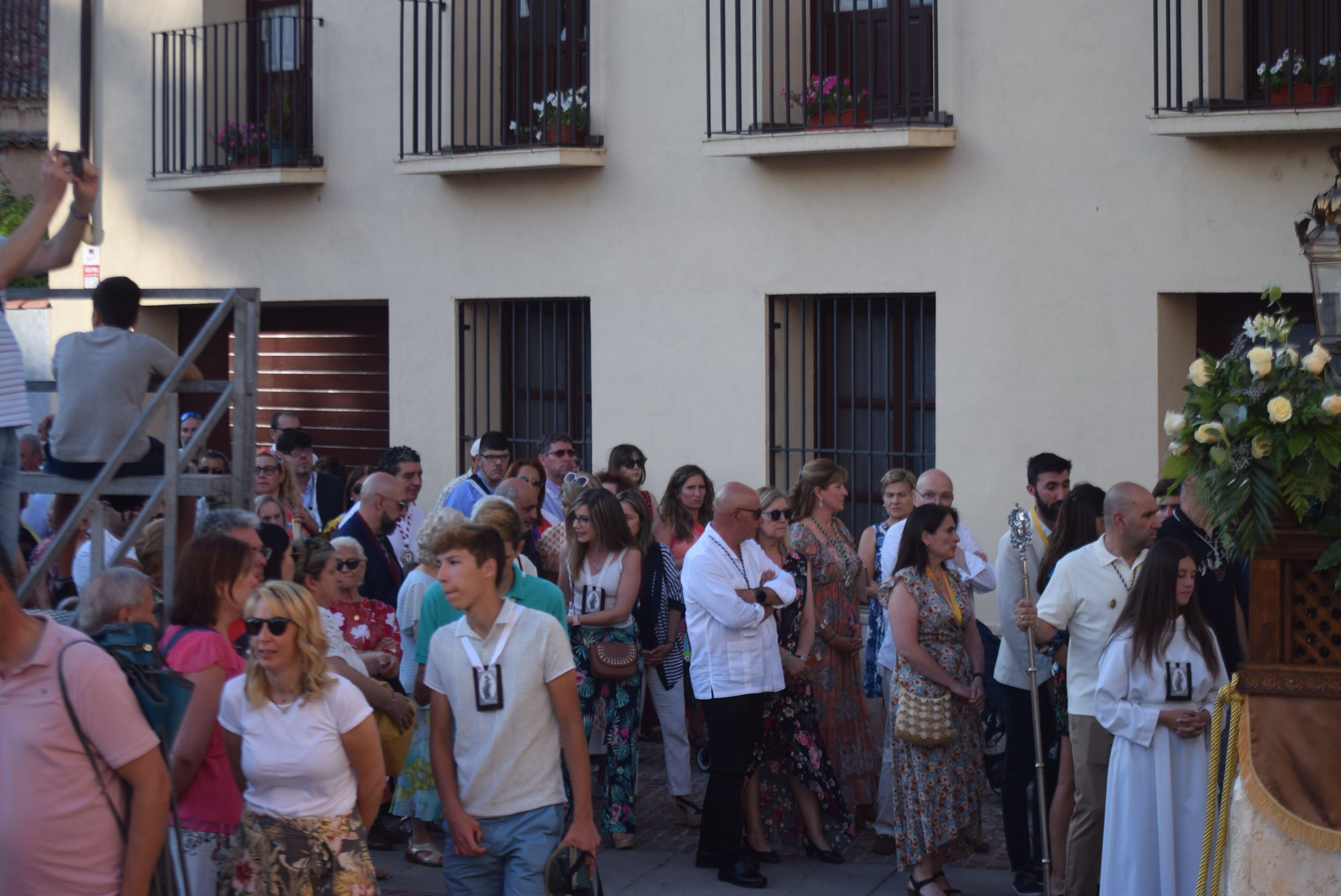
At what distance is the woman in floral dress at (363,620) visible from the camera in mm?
7180

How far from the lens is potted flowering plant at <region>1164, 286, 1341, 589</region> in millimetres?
→ 4926

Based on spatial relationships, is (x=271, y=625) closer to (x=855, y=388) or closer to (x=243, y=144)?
(x=855, y=388)

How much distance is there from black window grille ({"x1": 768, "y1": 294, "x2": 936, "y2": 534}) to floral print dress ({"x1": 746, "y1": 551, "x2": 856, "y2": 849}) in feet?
12.9

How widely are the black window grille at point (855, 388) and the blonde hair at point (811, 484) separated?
3.04 m

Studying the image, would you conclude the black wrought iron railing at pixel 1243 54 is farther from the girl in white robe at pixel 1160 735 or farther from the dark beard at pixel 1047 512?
the girl in white robe at pixel 1160 735

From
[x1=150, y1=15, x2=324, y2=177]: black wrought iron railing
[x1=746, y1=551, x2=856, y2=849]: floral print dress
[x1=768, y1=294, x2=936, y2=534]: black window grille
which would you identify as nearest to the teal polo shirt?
[x1=746, y1=551, x2=856, y2=849]: floral print dress

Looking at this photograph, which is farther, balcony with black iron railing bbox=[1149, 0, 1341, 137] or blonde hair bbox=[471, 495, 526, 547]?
balcony with black iron railing bbox=[1149, 0, 1341, 137]

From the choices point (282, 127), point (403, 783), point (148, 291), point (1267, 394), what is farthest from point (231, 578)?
point (282, 127)

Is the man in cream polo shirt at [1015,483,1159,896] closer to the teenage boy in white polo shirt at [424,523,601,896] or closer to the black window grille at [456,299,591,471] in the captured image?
the teenage boy in white polo shirt at [424,523,601,896]

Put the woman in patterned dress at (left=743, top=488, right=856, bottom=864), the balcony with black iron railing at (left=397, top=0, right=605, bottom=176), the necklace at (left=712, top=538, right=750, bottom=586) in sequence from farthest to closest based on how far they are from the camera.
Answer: the balcony with black iron railing at (left=397, top=0, right=605, bottom=176) → the woman in patterned dress at (left=743, top=488, right=856, bottom=864) → the necklace at (left=712, top=538, right=750, bottom=586)

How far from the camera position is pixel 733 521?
25.2 feet

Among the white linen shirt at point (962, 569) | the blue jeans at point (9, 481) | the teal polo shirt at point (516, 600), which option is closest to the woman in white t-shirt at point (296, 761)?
the teal polo shirt at point (516, 600)

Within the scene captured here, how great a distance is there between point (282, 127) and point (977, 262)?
6797mm

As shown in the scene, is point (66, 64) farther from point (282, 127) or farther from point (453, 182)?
point (453, 182)
